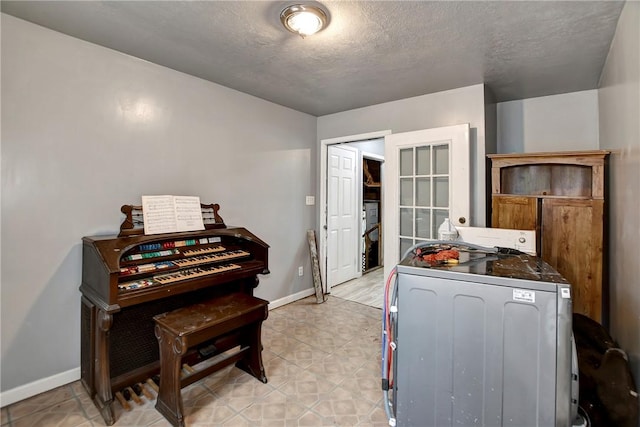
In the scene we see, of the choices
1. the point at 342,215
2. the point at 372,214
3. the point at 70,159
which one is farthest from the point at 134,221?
the point at 372,214

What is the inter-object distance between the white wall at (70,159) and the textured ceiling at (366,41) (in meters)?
0.19

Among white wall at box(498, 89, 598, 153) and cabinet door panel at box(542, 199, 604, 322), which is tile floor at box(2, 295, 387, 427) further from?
white wall at box(498, 89, 598, 153)

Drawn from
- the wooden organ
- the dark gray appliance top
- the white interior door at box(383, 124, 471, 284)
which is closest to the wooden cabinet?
the white interior door at box(383, 124, 471, 284)

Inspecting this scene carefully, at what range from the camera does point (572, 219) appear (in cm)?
252

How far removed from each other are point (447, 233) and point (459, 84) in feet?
5.29

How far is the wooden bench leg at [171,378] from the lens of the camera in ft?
5.79

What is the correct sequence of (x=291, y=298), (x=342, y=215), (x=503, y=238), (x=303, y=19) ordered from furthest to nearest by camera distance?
1. (x=342, y=215)
2. (x=291, y=298)
3. (x=503, y=238)
4. (x=303, y=19)

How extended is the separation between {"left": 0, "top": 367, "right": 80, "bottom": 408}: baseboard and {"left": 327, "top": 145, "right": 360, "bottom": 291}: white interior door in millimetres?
2750

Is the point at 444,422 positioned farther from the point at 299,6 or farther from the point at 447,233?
the point at 299,6

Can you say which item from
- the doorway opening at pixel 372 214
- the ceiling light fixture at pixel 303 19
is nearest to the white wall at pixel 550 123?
the doorway opening at pixel 372 214

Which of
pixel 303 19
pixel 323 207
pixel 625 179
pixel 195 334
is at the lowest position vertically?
pixel 195 334

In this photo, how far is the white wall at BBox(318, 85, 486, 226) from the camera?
290cm

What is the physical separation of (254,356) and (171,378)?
611mm

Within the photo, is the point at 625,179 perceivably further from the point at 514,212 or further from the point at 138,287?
the point at 138,287
